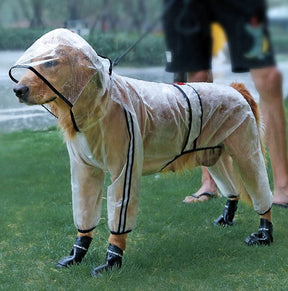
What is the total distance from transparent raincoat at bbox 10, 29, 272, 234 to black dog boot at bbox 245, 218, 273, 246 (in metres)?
0.09

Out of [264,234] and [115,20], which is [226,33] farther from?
[264,234]

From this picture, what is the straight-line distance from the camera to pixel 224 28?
Answer: 0.47 metres

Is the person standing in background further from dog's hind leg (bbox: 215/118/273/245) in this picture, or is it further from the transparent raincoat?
dog's hind leg (bbox: 215/118/273/245)

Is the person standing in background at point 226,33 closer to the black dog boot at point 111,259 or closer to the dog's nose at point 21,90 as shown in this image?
the dog's nose at point 21,90

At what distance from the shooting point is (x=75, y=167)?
Answer: 7.32ft

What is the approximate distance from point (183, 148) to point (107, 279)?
70 cm

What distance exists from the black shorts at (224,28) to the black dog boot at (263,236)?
2.19 m

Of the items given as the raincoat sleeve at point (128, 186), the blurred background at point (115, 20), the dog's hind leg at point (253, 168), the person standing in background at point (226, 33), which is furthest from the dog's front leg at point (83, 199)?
the person standing in background at point (226, 33)

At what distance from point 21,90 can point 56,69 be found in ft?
0.53

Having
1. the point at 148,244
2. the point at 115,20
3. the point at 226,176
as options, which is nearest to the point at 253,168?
the point at 226,176

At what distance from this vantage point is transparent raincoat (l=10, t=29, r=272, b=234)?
5.95 ft

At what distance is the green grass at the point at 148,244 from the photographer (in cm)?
215

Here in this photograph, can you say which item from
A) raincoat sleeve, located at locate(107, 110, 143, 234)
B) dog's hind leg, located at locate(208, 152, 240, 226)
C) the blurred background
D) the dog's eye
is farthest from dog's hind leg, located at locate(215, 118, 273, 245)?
the blurred background

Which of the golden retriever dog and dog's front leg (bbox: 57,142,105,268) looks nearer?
the golden retriever dog
